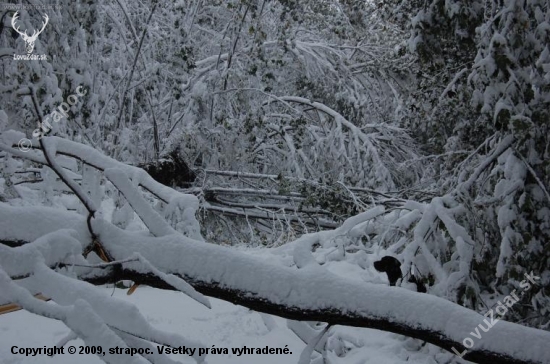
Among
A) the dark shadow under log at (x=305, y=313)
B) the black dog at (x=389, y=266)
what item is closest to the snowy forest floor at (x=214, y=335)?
the black dog at (x=389, y=266)

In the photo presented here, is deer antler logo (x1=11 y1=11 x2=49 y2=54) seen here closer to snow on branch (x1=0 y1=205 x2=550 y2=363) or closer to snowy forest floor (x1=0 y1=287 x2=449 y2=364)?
snowy forest floor (x1=0 y1=287 x2=449 y2=364)

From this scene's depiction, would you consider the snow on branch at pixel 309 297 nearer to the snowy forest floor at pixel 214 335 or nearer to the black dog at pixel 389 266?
the black dog at pixel 389 266

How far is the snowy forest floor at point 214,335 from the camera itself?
12.7ft

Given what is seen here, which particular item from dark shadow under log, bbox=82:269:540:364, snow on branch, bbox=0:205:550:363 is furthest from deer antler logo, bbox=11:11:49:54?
dark shadow under log, bbox=82:269:540:364

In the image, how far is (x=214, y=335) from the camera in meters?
4.56

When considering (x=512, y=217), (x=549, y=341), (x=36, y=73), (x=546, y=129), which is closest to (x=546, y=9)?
(x=546, y=129)

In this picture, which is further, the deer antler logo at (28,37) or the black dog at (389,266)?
the deer antler logo at (28,37)

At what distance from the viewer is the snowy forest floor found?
3.88 meters

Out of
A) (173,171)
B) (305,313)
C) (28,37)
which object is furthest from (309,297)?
(173,171)

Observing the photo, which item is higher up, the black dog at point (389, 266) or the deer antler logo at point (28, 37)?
the deer antler logo at point (28, 37)

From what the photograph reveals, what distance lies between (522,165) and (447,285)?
95cm

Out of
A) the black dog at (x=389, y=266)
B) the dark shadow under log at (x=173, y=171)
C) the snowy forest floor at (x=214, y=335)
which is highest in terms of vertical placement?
the black dog at (x=389, y=266)

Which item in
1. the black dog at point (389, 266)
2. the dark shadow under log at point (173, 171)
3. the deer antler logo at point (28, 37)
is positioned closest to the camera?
the black dog at point (389, 266)

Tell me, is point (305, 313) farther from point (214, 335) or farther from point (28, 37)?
point (28, 37)
